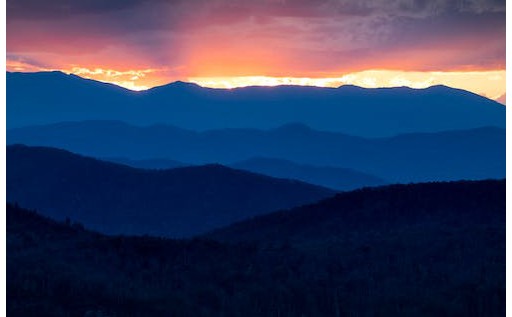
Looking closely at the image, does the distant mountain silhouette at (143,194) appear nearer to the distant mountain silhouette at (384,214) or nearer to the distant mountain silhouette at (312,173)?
the distant mountain silhouette at (384,214)

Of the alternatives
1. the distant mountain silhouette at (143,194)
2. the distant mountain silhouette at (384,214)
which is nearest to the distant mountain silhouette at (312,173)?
the distant mountain silhouette at (143,194)

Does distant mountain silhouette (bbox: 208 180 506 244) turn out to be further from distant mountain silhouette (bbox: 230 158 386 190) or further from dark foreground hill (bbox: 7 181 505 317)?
distant mountain silhouette (bbox: 230 158 386 190)

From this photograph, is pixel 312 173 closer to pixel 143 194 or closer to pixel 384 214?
pixel 143 194

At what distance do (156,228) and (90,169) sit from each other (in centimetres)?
1695

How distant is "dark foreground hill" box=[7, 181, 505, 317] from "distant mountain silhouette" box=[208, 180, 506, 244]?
235 mm

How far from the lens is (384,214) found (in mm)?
34094

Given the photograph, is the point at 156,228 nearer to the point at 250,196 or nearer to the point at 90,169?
the point at 250,196

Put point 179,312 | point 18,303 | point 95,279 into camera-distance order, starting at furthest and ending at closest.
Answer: point 95,279 < point 179,312 < point 18,303

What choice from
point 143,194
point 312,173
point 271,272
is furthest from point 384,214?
point 312,173

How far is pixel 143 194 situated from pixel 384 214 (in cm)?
3380

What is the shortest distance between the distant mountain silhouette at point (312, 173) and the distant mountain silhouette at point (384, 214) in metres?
128

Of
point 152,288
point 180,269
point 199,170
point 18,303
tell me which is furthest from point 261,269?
point 199,170

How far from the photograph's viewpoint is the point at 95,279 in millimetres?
19688

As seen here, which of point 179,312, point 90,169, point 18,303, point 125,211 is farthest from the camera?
point 90,169
